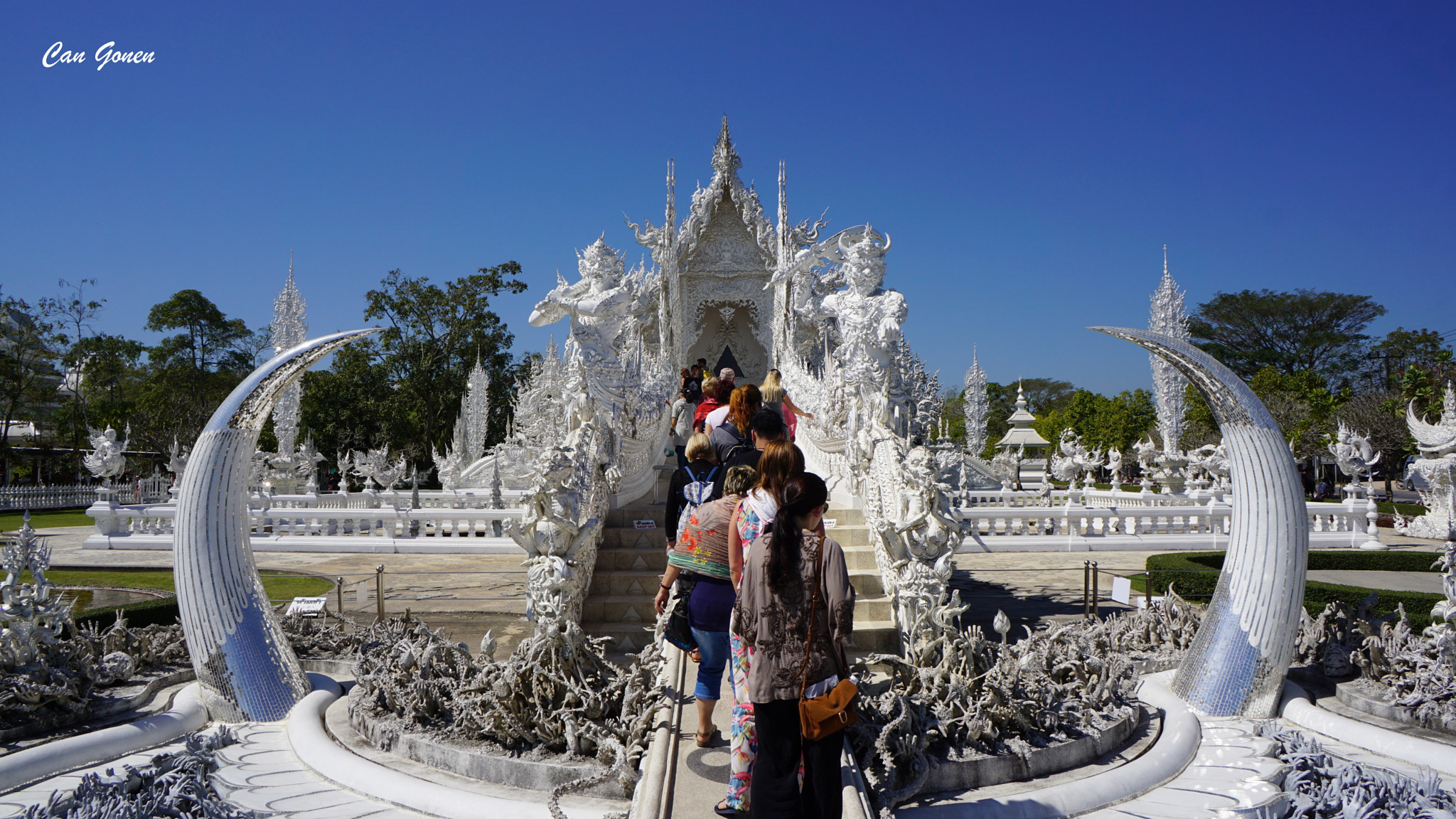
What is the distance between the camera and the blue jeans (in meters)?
3.29

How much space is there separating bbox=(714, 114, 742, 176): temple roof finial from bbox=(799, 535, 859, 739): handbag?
56.0 feet

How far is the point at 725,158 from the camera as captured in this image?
61.3 feet

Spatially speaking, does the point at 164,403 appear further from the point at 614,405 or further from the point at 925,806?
the point at 925,806

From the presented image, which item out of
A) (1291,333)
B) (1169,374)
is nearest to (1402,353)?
(1291,333)

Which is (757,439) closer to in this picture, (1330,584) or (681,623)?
(681,623)

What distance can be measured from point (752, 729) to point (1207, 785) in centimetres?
247

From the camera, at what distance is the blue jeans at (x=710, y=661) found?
3293mm

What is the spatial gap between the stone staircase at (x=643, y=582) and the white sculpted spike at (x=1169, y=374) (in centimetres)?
1794

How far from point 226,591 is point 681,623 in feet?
9.45

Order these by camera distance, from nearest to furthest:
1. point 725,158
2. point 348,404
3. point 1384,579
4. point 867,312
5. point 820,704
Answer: point 820,704 → point 1384,579 → point 867,312 → point 725,158 → point 348,404

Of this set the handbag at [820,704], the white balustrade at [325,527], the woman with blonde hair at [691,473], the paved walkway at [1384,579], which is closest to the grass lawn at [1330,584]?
the paved walkway at [1384,579]

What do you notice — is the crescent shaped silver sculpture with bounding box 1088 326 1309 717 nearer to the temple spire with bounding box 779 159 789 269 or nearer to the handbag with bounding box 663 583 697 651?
the handbag with bounding box 663 583 697 651

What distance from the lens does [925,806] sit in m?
3.29

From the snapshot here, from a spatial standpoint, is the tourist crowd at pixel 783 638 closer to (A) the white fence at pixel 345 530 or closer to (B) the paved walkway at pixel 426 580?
(B) the paved walkway at pixel 426 580
